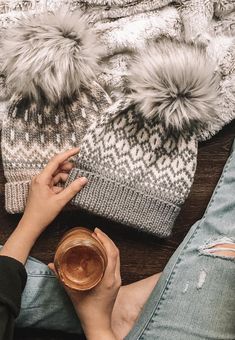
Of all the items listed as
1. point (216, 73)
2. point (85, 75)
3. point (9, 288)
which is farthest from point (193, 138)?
point (9, 288)

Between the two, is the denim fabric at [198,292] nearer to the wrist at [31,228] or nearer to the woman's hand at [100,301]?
the woman's hand at [100,301]

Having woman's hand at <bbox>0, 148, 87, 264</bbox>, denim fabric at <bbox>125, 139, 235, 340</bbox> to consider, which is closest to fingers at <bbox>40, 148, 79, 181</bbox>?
woman's hand at <bbox>0, 148, 87, 264</bbox>

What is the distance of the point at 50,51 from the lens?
828 millimetres

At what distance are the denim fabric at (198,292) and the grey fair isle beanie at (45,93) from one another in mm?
294

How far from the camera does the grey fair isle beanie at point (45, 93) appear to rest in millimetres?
832

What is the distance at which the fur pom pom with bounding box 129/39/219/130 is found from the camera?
0.82 m

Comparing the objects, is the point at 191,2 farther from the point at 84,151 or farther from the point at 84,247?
the point at 84,247

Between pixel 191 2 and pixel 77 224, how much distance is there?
1.61 ft

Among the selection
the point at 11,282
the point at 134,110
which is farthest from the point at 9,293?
the point at 134,110

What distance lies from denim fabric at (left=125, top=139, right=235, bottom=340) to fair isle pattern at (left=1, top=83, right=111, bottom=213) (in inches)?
11.5

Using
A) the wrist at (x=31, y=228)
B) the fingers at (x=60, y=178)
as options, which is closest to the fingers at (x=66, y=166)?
the fingers at (x=60, y=178)

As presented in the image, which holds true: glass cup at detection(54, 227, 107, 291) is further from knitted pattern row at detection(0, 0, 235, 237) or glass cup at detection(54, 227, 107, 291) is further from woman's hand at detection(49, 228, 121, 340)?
knitted pattern row at detection(0, 0, 235, 237)

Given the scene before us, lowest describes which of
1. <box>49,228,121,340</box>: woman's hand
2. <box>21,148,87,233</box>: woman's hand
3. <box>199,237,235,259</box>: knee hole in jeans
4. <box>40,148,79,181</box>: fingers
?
<box>49,228,121,340</box>: woman's hand

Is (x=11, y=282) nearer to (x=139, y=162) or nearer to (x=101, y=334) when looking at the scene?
(x=101, y=334)
